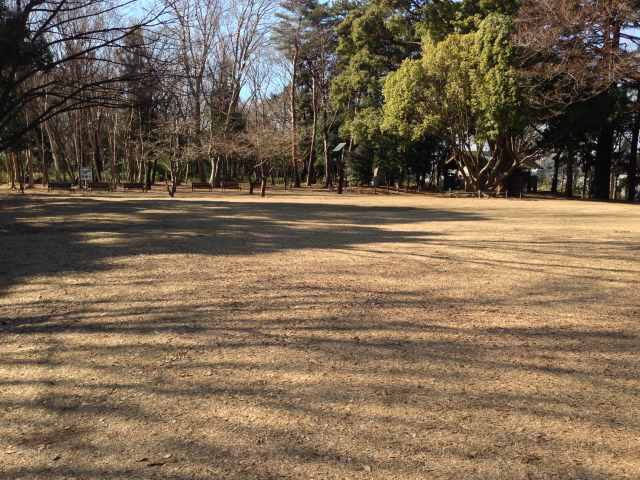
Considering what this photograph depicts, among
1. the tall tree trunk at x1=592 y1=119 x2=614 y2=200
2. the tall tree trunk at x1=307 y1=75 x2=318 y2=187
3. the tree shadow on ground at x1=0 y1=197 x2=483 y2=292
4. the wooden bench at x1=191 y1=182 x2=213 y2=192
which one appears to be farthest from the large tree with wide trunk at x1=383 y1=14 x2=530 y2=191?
the tree shadow on ground at x1=0 y1=197 x2=483 y2=292

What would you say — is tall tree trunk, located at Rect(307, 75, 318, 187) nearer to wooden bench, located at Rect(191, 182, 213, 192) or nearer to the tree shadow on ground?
wooden bench, located at Rect(191, 182, 213, 192)

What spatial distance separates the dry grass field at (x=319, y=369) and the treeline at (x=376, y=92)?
22.2ft

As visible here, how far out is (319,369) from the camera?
3.07 m

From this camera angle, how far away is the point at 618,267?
6.33 m

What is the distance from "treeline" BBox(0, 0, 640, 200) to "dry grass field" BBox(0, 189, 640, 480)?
267 inches

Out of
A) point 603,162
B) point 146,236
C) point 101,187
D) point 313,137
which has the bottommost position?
point 146,236

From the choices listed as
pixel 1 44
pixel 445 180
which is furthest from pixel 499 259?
pixel 445 180

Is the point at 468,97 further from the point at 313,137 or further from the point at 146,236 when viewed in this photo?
the point at 146,236


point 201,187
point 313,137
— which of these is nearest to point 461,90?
point 313,137

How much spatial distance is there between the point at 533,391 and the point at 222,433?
166 centimetres

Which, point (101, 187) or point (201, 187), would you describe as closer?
point (101, 187)

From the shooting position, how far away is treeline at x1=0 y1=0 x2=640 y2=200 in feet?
41.7

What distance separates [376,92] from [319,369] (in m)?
31.0

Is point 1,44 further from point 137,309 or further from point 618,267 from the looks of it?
point 618,267
